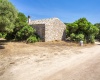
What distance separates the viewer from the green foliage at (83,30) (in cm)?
2598

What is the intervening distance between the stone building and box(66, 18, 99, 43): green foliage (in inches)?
80.1

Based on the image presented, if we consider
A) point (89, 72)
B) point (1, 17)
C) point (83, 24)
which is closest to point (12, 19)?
point (1, 17)

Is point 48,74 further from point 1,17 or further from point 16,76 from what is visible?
point 1,17

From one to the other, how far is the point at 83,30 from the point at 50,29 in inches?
210

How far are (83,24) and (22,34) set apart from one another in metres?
9.73

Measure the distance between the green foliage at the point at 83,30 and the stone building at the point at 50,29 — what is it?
2035 millimetres

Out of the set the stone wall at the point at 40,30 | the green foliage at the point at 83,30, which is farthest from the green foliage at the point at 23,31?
the green foliage at the point at 83,30

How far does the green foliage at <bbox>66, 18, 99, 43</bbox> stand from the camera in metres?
26.0

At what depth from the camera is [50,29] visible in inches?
1038

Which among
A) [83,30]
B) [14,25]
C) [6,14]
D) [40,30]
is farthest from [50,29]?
[6,14]

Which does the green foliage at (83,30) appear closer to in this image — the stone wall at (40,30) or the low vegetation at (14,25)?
the stone wall at (40,30)

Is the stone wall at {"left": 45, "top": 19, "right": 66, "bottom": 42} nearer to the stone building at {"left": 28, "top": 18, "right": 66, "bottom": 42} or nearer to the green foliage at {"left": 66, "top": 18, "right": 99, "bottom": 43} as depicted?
the stone building at {"left": 28, "top": 18, "right": 66, "bottom": 42}

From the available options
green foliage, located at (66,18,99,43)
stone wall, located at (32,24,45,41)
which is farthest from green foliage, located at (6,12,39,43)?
green foliage, located at (66,18,99,43)

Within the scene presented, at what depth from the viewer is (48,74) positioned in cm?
828
